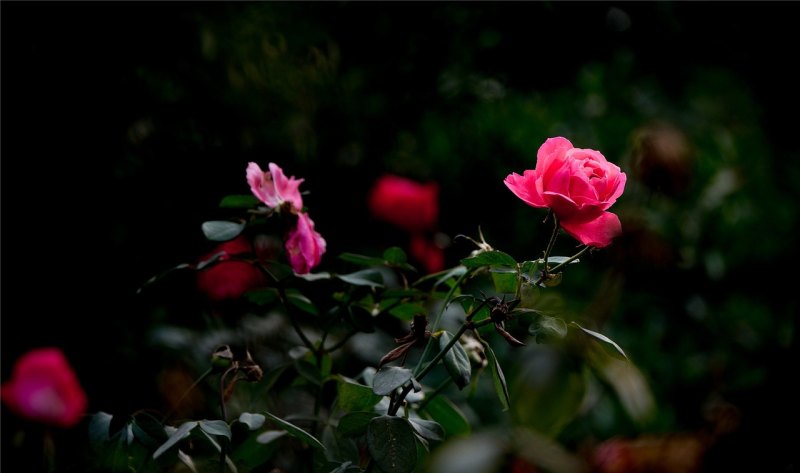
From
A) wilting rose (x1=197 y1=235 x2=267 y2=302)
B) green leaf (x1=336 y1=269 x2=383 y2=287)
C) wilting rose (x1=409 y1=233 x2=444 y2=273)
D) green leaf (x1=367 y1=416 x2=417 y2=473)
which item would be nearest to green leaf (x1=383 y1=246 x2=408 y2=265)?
green leaf (x1=336 y1=269 x2=383 y2=287)

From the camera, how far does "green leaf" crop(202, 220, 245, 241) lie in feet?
2.79

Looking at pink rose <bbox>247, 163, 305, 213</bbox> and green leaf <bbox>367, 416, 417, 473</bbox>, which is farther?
pink rose <bbox>247, 163, 305, 213</bbox>

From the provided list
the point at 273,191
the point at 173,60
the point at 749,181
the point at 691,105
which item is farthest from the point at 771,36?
the point at 273,191

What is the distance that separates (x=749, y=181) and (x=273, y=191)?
2.06 metres

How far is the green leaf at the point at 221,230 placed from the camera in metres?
0.85

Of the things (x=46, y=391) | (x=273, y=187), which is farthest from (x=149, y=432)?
(x=46, y=391)

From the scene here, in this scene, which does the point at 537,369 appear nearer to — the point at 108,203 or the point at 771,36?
the point at 108,203

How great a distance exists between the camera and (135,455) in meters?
0.81

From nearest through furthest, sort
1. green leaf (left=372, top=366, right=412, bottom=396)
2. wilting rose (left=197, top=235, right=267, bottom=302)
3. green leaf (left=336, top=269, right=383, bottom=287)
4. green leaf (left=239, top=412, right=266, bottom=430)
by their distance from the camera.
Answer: green leaf (left=372, top=366, right=412, bottom=396) < green leaf (left=239, top=412, right=266, bottom=430) < green leaf (left=336, top=269, right=383, bottom=287) < wilting rose (left=197, top=235, right=267, bottom=302)

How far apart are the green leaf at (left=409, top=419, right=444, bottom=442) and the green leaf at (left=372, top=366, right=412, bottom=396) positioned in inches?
2.5

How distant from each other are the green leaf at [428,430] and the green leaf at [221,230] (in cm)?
28

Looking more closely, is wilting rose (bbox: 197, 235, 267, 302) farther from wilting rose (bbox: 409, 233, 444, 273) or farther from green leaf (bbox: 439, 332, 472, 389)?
green leaf (bbox: 439, 332, 472, 389)

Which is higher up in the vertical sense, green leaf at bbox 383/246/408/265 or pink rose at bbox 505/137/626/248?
pink rose at bbox 505/137/626/248

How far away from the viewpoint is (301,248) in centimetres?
89
